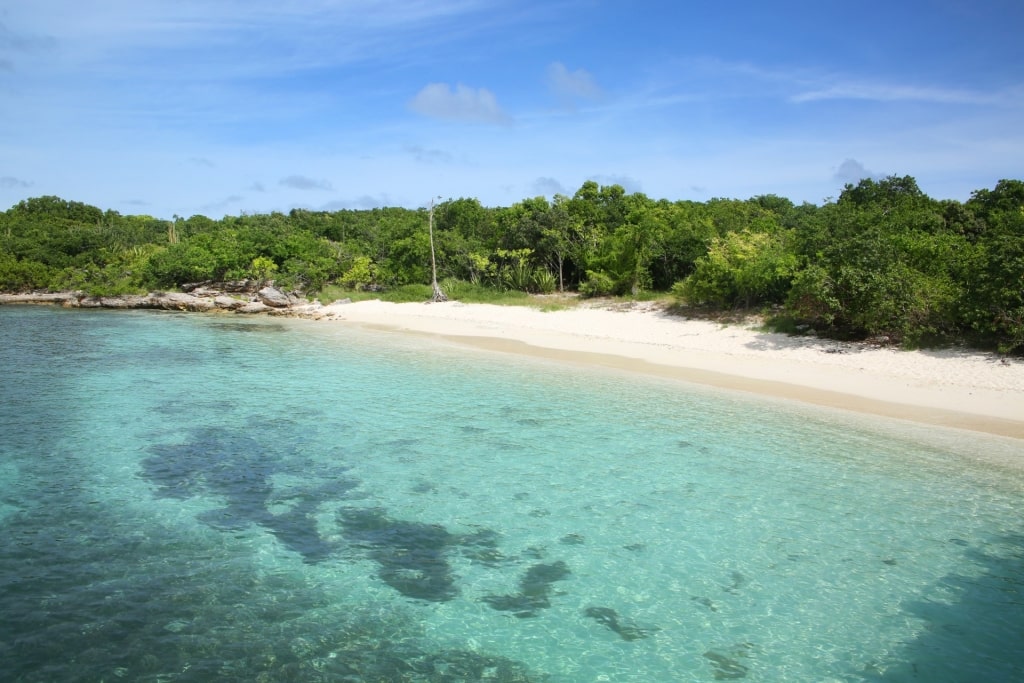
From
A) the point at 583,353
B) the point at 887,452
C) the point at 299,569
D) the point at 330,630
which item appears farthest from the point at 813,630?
the point at 583,353

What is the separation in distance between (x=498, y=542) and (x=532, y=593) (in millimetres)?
1306

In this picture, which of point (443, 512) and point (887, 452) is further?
point (887, 452)

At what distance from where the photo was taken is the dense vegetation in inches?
714

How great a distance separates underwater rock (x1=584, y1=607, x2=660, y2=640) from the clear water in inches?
0.8

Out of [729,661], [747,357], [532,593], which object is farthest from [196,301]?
[729,661]

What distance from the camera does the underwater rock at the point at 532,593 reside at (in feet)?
22.2

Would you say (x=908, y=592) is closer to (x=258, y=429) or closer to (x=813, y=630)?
(x=813, y=630)

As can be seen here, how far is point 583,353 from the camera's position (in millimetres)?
22641

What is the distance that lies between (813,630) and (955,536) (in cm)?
358

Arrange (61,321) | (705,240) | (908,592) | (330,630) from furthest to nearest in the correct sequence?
(61,321) → (705,240) → (908,592) → (330,630)

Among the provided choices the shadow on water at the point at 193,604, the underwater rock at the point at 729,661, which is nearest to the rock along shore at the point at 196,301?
the shadow on water at the point at 193,604

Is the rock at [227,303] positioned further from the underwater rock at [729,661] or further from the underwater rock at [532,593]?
the underwater rock at [729,661]

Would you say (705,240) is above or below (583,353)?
above

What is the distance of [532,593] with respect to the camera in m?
7.07
